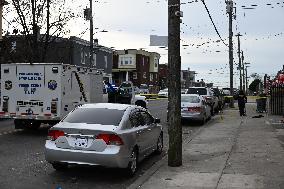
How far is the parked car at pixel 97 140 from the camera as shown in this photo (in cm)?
901

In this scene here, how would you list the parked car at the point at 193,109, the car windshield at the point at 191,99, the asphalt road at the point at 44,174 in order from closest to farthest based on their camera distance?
the asphalt road at the point at 44,174 < the parked car at the point at 193,109 < the car windshield at the point at 191,99

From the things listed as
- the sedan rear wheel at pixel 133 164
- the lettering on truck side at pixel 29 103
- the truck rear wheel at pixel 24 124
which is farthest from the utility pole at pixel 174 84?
the truck rear wheel at pixel 24 124

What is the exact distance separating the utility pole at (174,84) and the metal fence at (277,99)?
17.8 metres

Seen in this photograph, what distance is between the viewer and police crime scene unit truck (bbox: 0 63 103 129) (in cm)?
1623

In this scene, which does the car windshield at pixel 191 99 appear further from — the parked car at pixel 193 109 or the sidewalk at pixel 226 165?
the sidewalk at pixel 226 165

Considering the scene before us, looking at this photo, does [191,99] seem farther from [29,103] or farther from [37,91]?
[29,103]

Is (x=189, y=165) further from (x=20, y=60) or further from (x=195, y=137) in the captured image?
(x=20, y=60)

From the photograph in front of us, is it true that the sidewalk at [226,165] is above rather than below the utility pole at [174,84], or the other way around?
below

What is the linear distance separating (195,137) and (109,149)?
8.13 metres

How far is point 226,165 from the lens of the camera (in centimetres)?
1083

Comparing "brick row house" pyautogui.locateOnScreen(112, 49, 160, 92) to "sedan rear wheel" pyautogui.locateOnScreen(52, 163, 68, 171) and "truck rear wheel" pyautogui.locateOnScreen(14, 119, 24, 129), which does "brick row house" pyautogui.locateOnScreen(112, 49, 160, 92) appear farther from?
"sedan rear wheel" pyautogui.locateOnScreen(52, 163, 68, 171)

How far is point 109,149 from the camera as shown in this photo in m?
9.02

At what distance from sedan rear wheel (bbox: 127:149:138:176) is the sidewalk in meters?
0.42

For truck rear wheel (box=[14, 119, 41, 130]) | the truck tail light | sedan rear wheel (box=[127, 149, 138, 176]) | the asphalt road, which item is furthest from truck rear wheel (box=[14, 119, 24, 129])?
sedan rear wheel (box=[127, 149, 138, 176])
